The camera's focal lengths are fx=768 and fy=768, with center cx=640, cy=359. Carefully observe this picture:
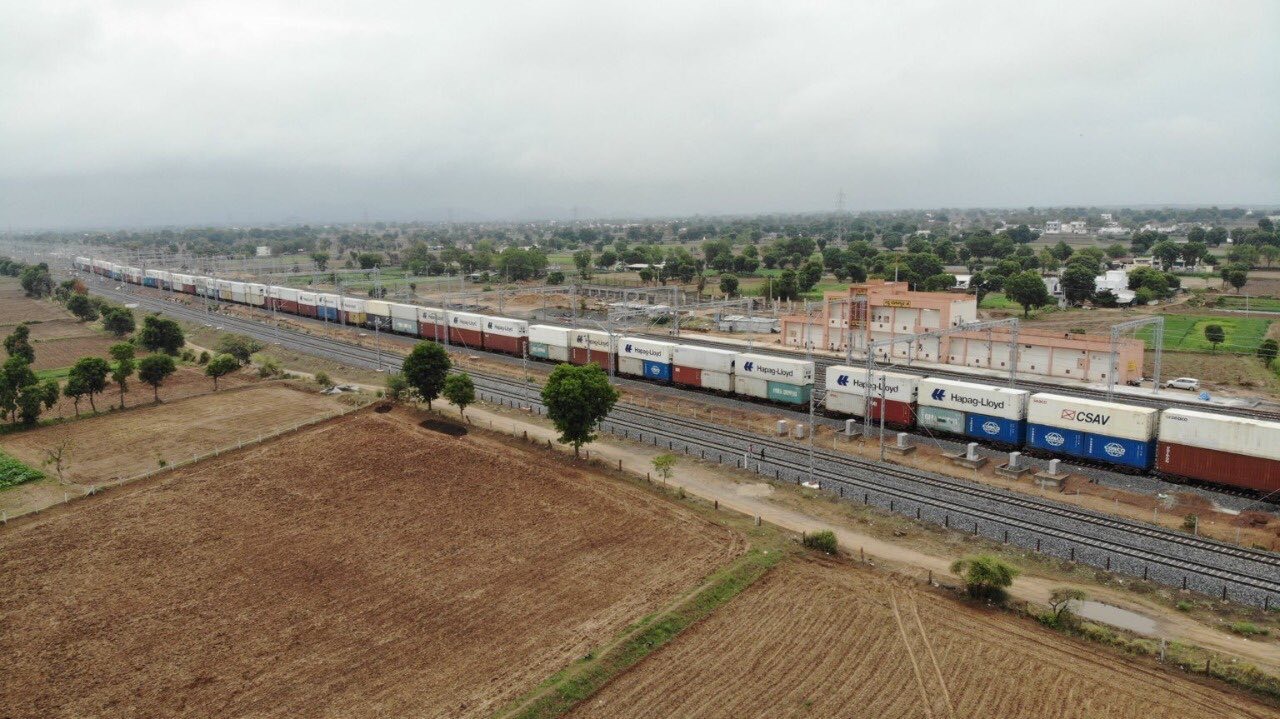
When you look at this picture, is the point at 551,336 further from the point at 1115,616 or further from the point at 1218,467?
the point at 1115,616

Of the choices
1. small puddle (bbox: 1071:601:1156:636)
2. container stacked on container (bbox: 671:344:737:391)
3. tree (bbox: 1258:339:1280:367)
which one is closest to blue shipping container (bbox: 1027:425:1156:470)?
small puddle (bbox: 1071:601:1156:636)

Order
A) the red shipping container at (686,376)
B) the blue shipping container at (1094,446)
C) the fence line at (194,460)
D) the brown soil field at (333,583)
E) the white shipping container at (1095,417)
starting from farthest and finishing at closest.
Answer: the red shipping container at (686,376)
the blue shipping container at (1094,446)
the white shipping container at (1095,417)
the fence line at (194,460)
the brown soil field at (333,583)

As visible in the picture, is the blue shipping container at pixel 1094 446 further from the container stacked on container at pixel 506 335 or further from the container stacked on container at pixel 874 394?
the container stacked on container at pixel 506 335

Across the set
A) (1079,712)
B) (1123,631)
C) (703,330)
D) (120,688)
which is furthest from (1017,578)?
(703,330)

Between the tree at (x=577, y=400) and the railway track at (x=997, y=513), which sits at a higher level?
the tree at (x=577, y=400)

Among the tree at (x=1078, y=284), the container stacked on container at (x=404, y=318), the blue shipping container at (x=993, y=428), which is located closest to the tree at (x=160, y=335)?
the container stacked on container at (x=404, y=318)
